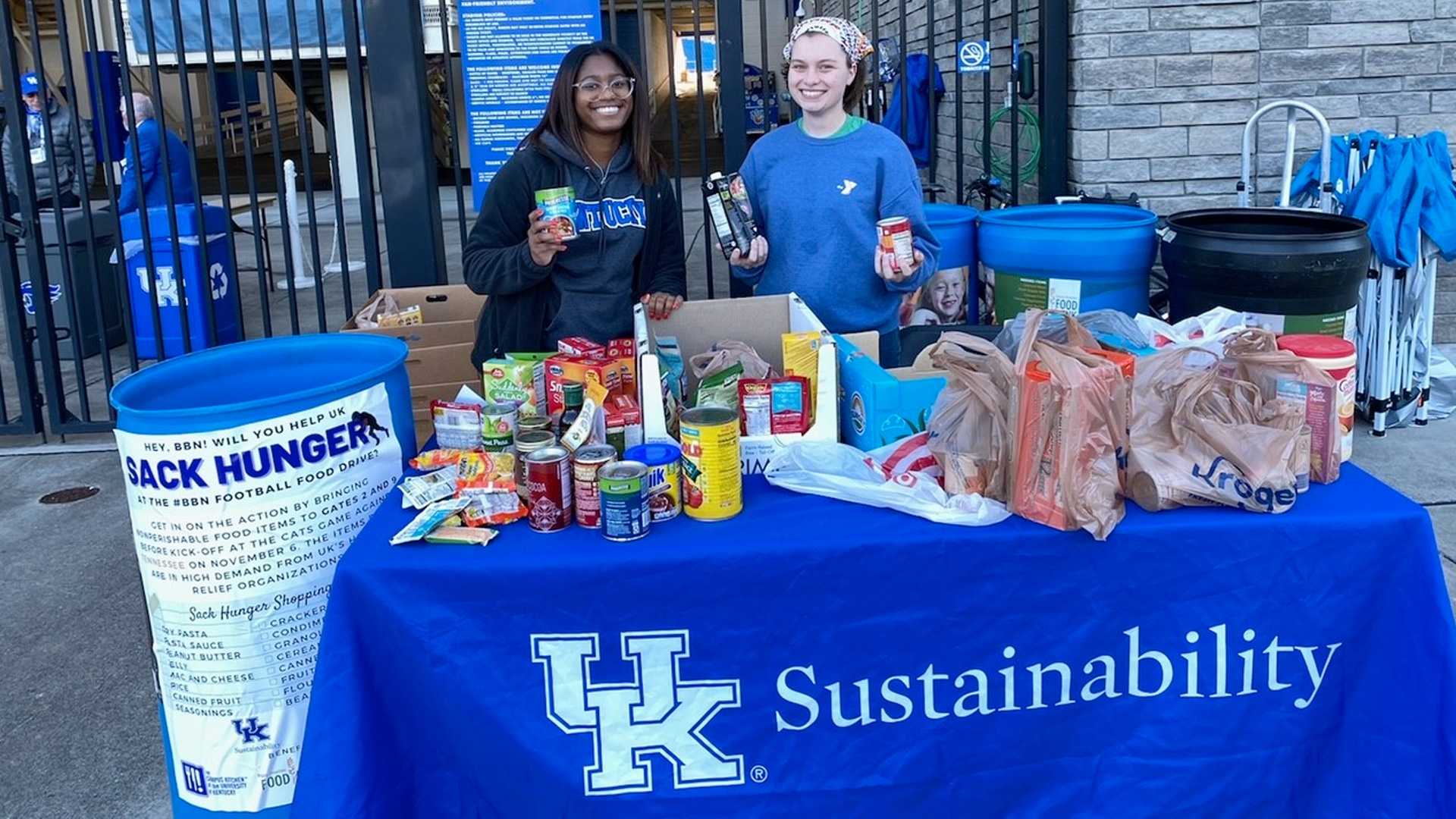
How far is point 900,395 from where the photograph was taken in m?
2.52

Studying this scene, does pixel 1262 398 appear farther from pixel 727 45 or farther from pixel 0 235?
pixel 0 235

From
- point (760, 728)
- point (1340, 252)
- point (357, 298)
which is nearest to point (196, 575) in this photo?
point (760, 728)

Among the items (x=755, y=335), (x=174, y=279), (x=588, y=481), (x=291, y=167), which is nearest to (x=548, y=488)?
(x=588, y=481)

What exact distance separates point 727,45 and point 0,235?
3496 millimetres

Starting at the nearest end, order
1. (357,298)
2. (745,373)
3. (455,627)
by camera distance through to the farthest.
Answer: (455,627), (745,373), (357,298)

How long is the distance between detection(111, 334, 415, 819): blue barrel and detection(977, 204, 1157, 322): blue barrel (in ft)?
8.38

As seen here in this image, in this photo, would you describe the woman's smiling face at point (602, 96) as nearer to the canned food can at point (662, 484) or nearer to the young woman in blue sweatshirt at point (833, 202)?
the young woman in blue sweatshirt at point (833, 202)

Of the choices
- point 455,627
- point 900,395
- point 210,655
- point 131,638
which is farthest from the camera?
point 131,638

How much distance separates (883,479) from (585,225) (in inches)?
51.2

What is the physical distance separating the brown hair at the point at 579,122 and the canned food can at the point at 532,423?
3.16 feet

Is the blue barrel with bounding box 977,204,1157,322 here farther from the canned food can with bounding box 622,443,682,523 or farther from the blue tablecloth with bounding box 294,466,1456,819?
the canned food can with bounding box 622,443,682,523

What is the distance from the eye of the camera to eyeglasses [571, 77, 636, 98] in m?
3.15

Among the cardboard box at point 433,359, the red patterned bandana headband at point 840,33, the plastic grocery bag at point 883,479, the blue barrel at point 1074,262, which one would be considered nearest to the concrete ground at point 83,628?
the cardboard box at point 433,359

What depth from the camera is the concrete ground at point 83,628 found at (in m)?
3.00
